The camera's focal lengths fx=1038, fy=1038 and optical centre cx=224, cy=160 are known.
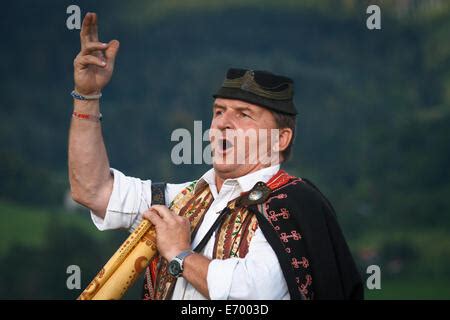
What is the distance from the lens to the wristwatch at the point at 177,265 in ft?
11.6

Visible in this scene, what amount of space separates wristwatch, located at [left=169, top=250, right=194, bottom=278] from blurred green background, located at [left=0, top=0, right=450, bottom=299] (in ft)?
12.8

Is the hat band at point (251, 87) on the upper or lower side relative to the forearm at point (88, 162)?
upper

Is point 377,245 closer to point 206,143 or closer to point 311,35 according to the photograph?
point 311,35

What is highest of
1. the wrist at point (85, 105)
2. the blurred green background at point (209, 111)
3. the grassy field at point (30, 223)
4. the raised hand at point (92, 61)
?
the raised hand at point (92, 61)

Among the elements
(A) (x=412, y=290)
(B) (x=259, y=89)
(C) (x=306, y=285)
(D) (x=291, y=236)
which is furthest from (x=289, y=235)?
(A) (x=412, y=290)

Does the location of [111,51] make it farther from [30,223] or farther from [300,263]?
[30,223]

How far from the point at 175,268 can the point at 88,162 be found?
1.83ft

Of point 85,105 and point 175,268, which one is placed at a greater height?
point 85,105

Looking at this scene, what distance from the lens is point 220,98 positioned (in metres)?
3.79

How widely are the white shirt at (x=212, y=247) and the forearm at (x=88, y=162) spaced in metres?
0.05

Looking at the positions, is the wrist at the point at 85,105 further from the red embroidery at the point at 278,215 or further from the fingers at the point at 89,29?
the red embroidery at the point at 278,215

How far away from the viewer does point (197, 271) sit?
3.52 metres

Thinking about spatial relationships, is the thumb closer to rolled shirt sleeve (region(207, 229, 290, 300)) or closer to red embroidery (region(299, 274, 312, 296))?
rolled shirt sleeve (region(207, 229, 290, 300))

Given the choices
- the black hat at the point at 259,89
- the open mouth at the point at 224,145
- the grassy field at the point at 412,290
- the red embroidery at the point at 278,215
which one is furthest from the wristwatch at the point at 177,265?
the grassy field at the point at 412,290
